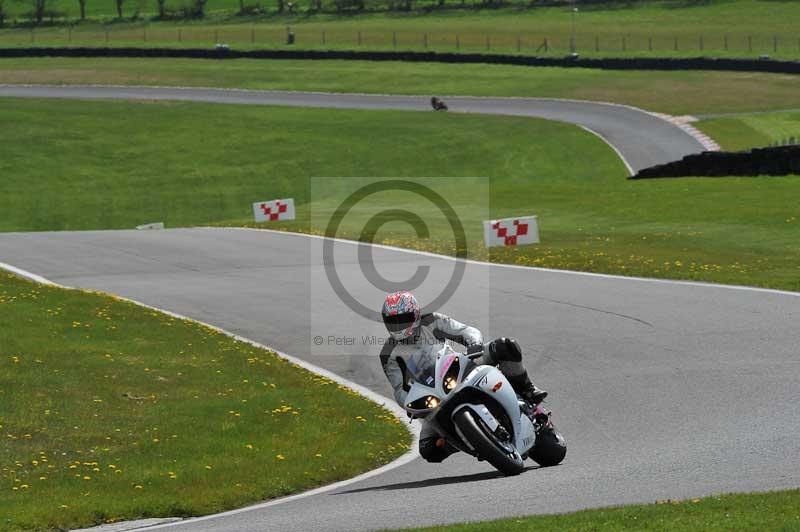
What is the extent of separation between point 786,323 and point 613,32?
78.2 meters

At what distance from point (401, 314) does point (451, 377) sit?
0.73 meters

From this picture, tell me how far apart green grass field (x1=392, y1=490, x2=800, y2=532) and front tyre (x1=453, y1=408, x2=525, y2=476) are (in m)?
1.58

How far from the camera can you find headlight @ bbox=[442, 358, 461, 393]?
11547 millimetres

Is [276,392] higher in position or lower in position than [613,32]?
lower

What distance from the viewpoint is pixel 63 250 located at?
31.9m

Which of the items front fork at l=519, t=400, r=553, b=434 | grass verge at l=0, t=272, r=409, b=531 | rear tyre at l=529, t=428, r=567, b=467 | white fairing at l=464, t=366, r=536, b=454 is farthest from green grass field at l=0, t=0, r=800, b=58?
white fairing at l=464, t=366, r=536, b=454

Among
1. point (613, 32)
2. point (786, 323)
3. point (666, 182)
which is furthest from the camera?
point (613, 32)

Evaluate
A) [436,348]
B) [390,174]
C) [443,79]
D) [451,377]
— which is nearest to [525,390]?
[451,377]

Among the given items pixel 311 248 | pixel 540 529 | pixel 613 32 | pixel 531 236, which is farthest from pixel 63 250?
pixel 613 32

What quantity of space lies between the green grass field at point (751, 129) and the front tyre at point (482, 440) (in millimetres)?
43682

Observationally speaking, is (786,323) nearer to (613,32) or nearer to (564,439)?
(564,439)

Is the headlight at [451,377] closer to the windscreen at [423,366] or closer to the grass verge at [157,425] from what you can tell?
the windscreen at [423,366]

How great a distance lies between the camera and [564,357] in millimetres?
17531

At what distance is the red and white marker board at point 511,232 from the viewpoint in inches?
1150
